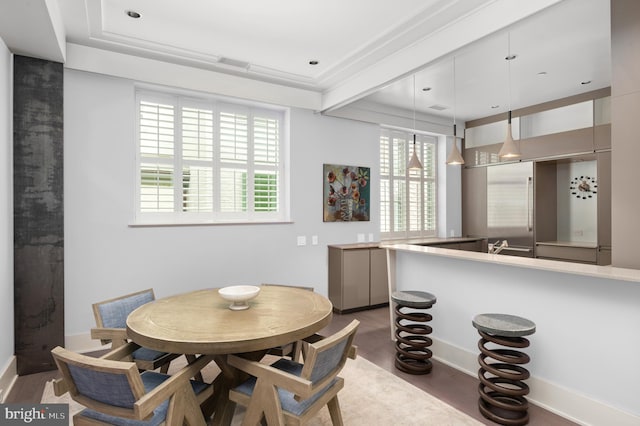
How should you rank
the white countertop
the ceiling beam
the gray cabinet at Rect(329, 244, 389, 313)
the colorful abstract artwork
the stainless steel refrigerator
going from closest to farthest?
the white countertop
the ceiling beam
the gray cabinet at Rect(329, 244, 389, 313)
the colorful abstract artwork
the stainless steel refrigerator

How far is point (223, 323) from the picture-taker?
1962 millimetres

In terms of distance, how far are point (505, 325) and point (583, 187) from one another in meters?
4.28

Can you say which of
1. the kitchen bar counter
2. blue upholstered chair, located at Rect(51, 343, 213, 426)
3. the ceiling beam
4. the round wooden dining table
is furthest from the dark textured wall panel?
the kitchen bar counter

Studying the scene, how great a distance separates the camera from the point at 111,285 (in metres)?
3.46

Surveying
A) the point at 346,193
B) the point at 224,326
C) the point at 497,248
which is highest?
the point at 346,193

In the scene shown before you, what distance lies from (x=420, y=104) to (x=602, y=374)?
4116 mm

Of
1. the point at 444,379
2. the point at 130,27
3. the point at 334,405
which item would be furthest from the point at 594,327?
the point at 130,27

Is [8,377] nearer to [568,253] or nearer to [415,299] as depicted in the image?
[415,299]

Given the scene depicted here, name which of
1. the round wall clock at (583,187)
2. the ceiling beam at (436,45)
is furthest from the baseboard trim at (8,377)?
the round wall clock at (583,187)

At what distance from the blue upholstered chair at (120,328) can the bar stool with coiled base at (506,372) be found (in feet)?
6.43

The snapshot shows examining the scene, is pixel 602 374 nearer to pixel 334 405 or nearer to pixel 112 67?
pixel 334 405

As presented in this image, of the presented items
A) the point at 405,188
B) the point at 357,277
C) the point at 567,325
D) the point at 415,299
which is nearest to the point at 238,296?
the point at 415,299

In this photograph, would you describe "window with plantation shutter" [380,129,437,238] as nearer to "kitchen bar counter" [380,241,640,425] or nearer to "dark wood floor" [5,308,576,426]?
"dark wood floor" [5,308,576,426]

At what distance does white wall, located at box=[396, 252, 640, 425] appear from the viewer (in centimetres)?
205
